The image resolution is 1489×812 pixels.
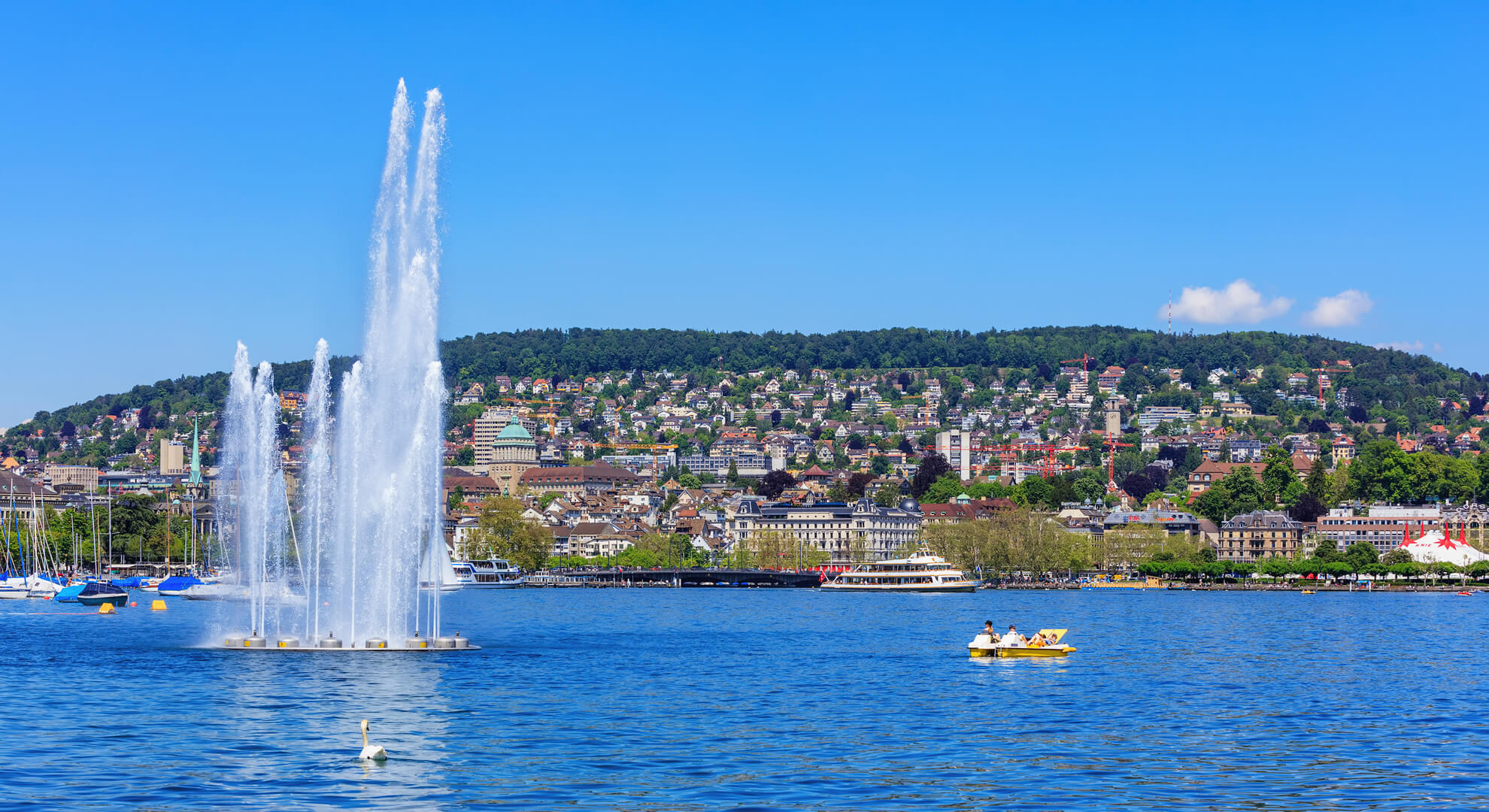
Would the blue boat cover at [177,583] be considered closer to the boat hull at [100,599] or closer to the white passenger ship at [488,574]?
the boat hull at [100,599]

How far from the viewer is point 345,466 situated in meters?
47.0

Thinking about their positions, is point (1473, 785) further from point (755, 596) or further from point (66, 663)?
point (755, 596)

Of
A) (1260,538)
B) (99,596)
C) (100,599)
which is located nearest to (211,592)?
(99,596)

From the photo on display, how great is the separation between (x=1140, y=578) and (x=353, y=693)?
132m

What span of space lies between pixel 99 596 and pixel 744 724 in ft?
212

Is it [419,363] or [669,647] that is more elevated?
[419,363]

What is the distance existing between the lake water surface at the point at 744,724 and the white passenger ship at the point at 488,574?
306 ft

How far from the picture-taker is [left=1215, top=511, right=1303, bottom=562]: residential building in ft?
611

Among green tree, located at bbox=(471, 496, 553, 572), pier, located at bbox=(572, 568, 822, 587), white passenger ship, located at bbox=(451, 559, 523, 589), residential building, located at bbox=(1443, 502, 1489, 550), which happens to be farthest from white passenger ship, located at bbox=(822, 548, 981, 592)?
residential building, located at bbox=(1443, 502, 1489, 550)

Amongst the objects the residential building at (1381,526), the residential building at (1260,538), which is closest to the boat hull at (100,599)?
the residential building at (1260,538)

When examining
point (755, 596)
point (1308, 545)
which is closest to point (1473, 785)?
point (755, 596)

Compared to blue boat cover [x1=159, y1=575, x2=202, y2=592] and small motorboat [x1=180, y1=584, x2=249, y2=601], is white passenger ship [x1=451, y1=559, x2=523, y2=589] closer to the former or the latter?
blue boat cover [x1=159, y1=575, x2=202, y2=592]

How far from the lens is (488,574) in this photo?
168 meters

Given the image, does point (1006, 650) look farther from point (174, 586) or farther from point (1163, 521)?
point (1163, 521)
